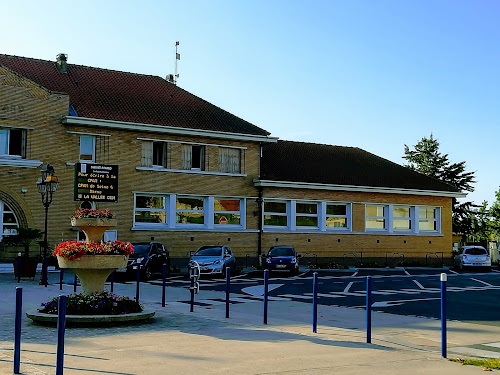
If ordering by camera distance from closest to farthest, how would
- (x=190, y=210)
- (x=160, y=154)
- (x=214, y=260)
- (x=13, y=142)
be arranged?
(x=214, y=260) < (x=13, y=142) < (x=160, y=154) < (x=190, y=210)

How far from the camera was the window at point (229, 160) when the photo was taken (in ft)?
128

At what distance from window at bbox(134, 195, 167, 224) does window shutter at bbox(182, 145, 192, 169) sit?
7.12ft

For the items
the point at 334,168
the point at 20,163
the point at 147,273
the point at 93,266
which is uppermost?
the point at 334,168

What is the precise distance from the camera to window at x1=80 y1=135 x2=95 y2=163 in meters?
34.8

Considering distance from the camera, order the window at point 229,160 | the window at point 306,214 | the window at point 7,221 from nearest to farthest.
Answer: the window at point 7,221, the window at point 229,160, the window at point 306,214

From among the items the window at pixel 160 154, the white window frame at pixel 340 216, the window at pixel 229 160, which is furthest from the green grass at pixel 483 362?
the white window frame at pixel 340 216

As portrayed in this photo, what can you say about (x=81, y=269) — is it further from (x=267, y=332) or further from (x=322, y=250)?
(x=322, y=250)

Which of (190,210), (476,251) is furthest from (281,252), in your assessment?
(476,251)

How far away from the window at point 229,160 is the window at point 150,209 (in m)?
4.07

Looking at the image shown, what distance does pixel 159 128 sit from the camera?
3625 centimetres

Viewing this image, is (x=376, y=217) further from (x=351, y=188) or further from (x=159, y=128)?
(x=159, y=128)

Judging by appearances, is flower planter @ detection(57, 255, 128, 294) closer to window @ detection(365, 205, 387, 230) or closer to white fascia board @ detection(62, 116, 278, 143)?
white fascia board @ detection(62, 116, 278, 143)

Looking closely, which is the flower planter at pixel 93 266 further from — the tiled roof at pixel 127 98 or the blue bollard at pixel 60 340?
the tiled roof at pixel 127 98

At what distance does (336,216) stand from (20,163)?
19467 millimetres
